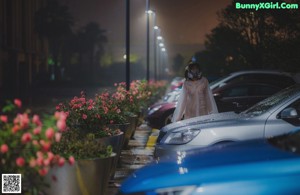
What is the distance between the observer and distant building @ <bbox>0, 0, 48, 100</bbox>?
71.6m

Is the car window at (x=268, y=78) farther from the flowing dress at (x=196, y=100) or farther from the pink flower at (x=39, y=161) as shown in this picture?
the pink flower at (x=39, y=161)

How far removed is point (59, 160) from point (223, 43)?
24.8 meters

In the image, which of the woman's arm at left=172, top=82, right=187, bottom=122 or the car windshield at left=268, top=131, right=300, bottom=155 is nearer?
the car windshield at left=268, top=131, right=300, bottom=155

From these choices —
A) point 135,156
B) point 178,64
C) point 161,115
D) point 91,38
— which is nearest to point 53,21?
point 91,38

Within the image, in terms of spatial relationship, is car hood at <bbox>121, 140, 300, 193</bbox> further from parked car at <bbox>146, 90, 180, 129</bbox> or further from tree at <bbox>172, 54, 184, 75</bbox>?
tree at <bbox>172, 54, 184, 75</bbox>

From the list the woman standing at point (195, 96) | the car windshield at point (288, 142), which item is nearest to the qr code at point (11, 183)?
the car windshield at point (288, 142)

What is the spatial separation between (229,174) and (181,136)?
12.9ft

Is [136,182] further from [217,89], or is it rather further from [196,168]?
[217,89]

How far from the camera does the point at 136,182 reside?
14.3 feet

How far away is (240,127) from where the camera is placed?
750cm

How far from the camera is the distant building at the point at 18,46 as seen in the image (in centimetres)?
7156

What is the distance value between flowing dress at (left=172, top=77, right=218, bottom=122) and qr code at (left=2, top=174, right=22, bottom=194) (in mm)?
5989

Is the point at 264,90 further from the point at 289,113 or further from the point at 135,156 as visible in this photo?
the point at 289,113

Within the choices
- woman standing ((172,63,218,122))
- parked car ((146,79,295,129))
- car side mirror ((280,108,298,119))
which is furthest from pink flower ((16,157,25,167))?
parked car ((146,79,295,129))
